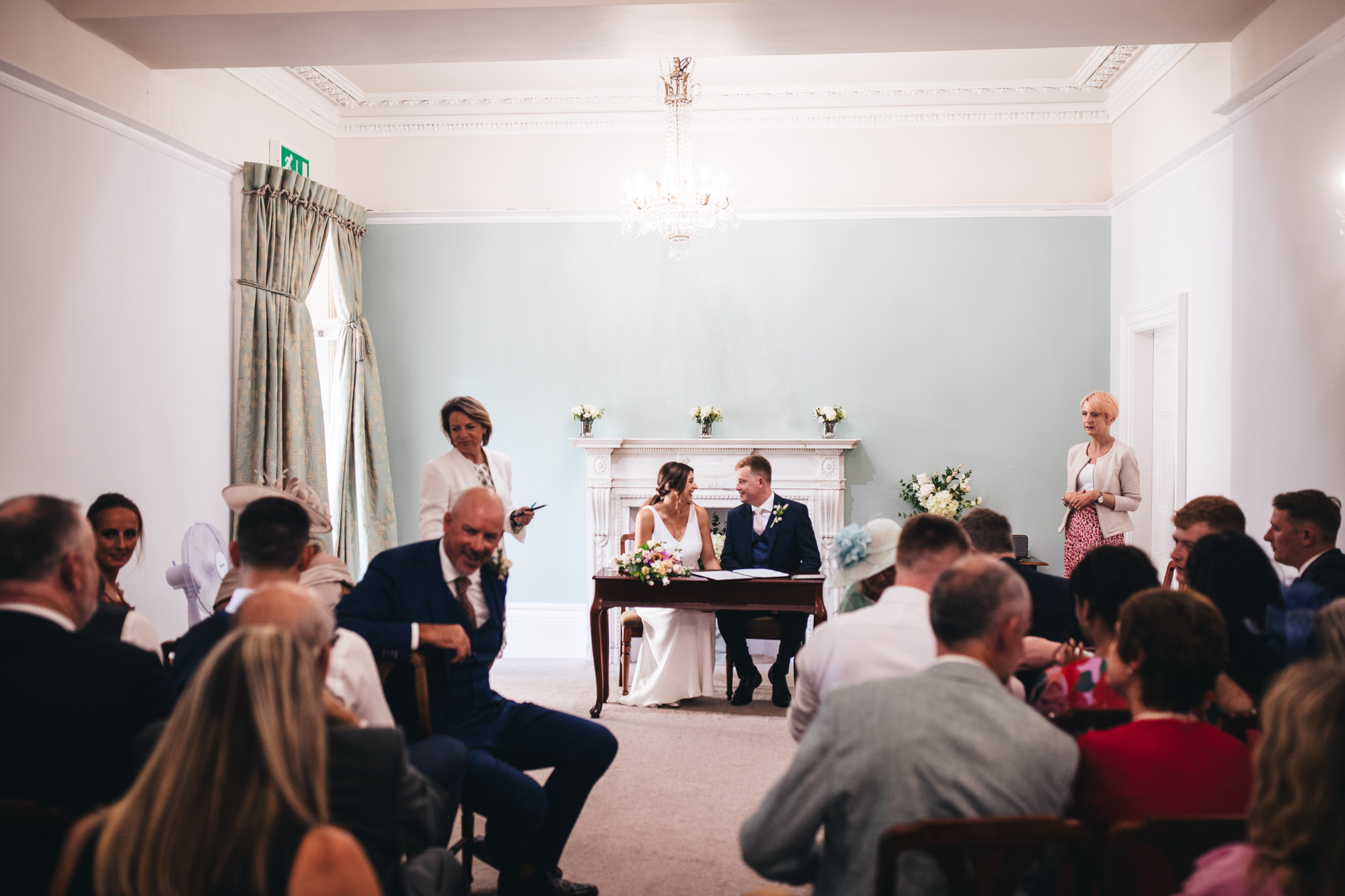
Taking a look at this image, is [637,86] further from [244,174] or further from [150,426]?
[150,426]

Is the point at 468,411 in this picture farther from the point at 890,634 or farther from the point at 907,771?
the point at 907,771

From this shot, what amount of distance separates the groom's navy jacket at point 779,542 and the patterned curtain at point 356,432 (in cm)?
282

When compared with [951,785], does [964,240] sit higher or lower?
higher

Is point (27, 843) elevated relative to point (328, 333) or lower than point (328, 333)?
lower

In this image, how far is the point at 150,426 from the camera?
5105mm

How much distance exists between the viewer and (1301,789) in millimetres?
1224

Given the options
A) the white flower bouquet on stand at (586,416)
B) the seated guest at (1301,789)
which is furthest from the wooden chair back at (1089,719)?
the white flower bouquet on stand at (586,416)

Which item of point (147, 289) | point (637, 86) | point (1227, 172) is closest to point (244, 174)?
point (147, 289)

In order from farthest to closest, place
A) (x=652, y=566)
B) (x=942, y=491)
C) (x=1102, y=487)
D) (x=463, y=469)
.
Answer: (x=942, y=491), (x=1102, y=487), (x=652, y=566), (x=463, y=469)

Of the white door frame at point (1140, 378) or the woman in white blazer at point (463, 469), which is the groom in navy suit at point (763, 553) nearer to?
the woman in white blazer at point (463, 469)

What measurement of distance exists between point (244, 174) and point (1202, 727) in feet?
19.9

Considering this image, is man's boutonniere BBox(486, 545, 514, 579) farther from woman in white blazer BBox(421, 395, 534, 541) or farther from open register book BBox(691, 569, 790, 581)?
open register book BBox(691, 569, 790, 581)

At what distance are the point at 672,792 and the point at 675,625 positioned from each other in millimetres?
1525

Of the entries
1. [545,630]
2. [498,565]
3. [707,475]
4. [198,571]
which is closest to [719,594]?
[707,475]
